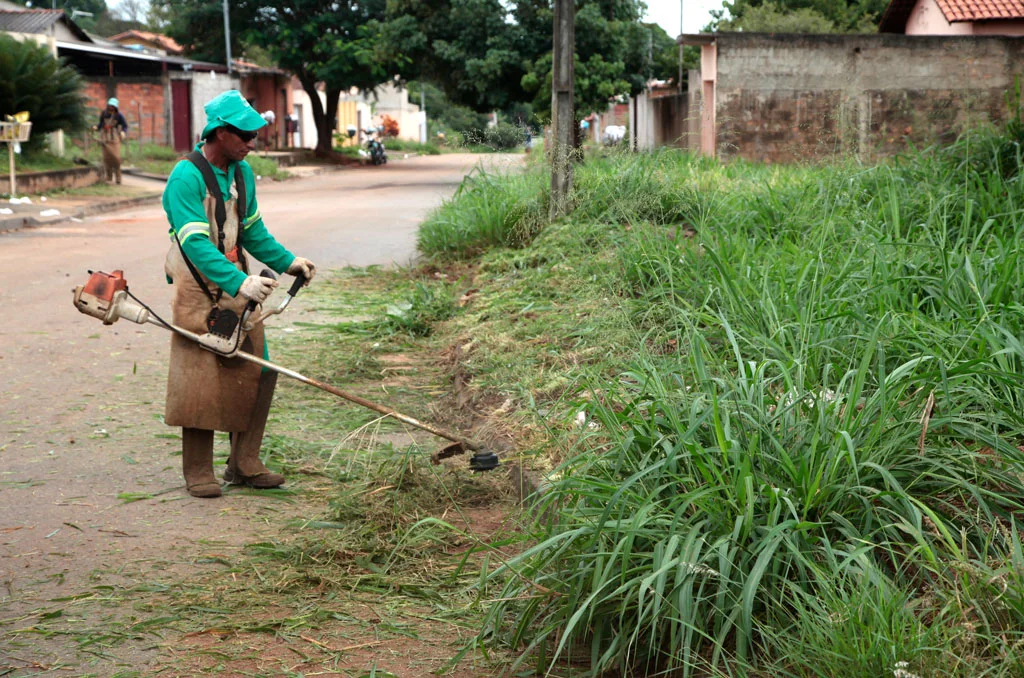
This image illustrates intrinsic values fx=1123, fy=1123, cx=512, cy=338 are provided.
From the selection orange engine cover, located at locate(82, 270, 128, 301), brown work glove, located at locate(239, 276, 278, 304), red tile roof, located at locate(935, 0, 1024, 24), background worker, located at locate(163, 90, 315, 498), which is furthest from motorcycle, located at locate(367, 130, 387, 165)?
brown work glove, located at locate(239, 276, 278, 304)

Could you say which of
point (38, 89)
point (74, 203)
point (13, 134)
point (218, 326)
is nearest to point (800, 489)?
point (218, 326)

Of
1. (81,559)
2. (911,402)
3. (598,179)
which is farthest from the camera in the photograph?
(598,179)

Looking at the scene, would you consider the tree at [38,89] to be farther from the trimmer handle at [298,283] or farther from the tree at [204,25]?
the trimmer handle at [298,283]

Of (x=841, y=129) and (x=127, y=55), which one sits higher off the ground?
(x=127, y=55)

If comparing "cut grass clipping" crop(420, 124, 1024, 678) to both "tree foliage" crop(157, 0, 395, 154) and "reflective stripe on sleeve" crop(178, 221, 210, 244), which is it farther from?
"tree foliage" crop(157, 0, 395, 154)

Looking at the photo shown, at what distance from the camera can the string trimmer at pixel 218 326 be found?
4547mm

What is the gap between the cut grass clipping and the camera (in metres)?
2.73

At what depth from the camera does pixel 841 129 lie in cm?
729

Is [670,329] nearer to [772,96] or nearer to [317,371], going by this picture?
[317,371]

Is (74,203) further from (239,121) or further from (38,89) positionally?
(239,121)

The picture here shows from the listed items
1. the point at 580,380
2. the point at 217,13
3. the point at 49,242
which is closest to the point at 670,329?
the point at 580,380

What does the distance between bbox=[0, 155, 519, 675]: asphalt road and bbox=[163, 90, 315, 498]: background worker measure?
0.23m

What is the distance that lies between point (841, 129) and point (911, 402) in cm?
413

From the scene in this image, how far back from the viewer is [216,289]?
4.70 m
